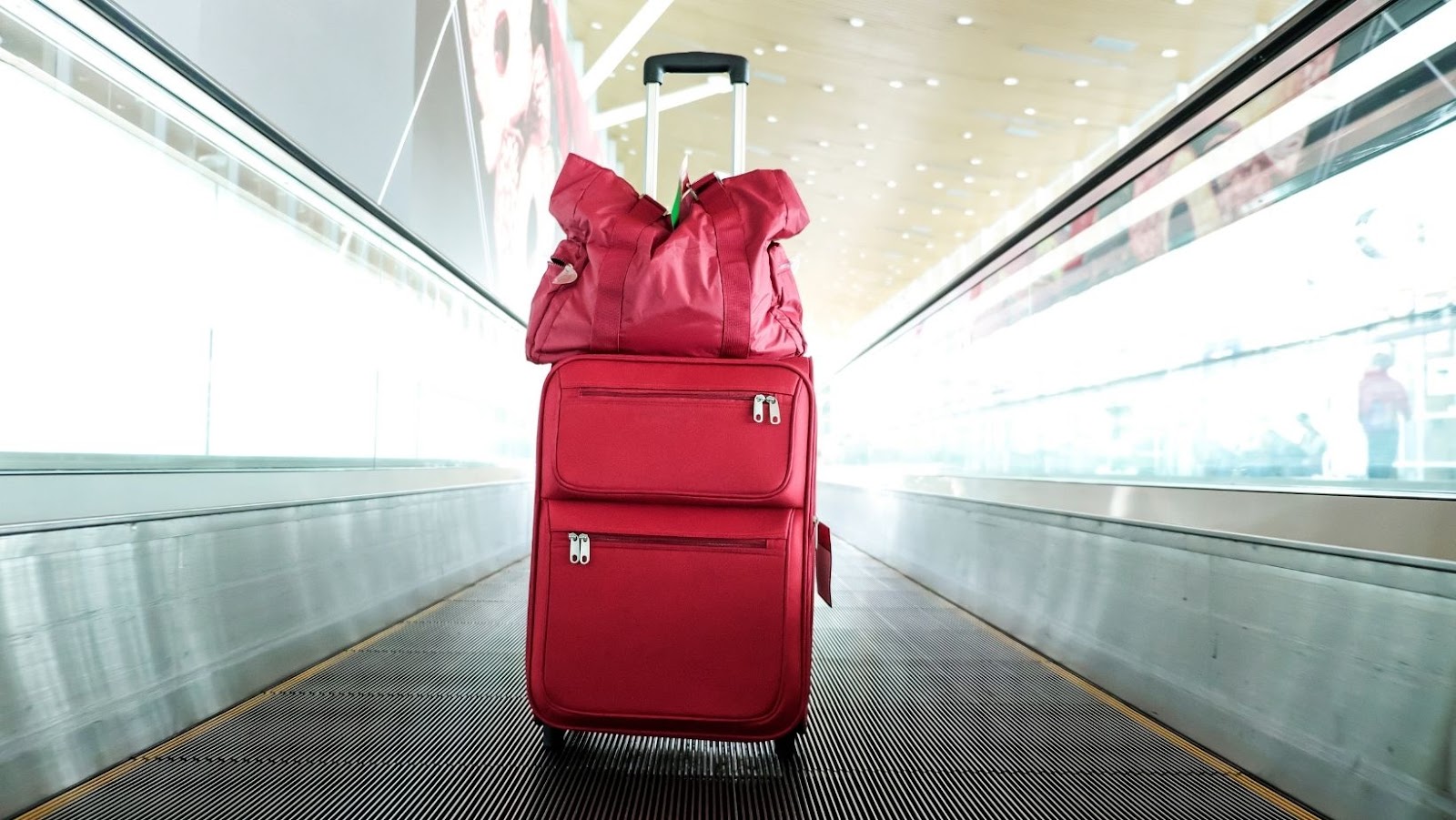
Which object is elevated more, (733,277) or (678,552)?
(733,277)

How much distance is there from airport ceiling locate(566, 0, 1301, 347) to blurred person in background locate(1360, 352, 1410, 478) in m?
11.3

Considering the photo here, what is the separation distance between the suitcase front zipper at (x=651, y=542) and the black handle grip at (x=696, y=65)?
1046 millimetres

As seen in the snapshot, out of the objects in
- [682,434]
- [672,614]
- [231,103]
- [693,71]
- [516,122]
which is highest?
[516,122]

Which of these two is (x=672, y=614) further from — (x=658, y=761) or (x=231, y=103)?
(x=231, y=103)

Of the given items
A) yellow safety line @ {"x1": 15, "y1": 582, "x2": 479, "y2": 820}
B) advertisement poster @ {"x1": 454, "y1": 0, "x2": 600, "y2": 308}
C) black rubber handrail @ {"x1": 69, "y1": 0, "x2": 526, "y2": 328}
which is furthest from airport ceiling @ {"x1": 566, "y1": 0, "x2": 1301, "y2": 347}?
yellow safety line @ {"x1": 15, "y1": 582, "x2": 479, "y2": 820}

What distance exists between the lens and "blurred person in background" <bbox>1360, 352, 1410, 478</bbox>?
1810 mm

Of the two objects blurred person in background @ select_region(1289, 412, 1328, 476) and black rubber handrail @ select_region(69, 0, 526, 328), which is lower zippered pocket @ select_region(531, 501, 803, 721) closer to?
blurred person in background @ select_region(1289, 412, 1328, 476)

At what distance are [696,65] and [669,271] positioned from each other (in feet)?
2.10

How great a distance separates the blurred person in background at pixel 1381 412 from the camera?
1810mm

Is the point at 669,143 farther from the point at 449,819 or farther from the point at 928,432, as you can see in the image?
the point at 449,819

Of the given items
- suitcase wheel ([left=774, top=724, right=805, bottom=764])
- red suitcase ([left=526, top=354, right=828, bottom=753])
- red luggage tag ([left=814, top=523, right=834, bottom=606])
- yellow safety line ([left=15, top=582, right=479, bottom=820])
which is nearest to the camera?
yellow safety line ([left=15, top=582, right=479, bottom=820])

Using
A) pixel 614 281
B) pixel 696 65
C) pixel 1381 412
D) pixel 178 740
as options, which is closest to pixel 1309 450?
pixel 1381 412

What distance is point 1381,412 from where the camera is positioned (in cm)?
186

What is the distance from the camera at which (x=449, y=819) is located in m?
1.68
